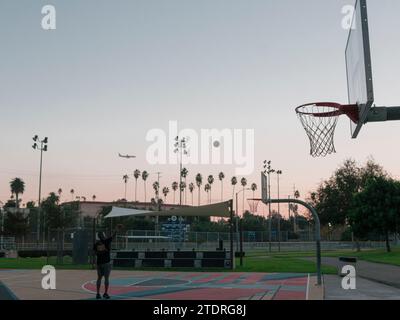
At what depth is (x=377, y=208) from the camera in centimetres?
5050

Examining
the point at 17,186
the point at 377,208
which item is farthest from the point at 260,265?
the point at 17,186

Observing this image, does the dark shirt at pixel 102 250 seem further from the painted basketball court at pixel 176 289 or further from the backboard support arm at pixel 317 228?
the backboard support arm at pixel 317 228

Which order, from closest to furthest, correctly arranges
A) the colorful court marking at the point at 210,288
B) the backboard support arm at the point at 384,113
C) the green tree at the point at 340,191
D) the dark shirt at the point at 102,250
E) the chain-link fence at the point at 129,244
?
the backboard support arm at the point at 384,113 < the dark shirt at the point at 102,250 < the colorful court marking at the point at 210,288 < the chain-link fence at the point at 129,244 < the green tree at the point at 340,191

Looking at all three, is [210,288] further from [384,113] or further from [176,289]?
[384,113]

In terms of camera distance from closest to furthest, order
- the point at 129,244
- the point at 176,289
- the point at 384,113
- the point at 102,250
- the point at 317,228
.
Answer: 1. the point at 384,113
2. the point at 102,250
3. the point at 176,289
4. the point at 317,228
5. the point at 129,244

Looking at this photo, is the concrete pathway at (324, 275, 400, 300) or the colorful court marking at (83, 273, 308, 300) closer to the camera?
the concrete pathway at (324, 275, 400, 300)

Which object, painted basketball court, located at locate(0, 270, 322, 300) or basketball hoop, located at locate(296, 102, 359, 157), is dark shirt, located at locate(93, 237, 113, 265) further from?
basketball hoop, located at locate(296, 102, 359, 157)

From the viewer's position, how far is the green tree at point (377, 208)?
50.3m

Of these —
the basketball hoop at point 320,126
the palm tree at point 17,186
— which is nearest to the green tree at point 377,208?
the basketball hoop at point 320,126

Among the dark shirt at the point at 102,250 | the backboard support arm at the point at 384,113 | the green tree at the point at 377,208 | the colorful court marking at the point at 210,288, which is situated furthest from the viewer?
the green tree at the point at 377,208

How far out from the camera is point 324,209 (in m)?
64.4

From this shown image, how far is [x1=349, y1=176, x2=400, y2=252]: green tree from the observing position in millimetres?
50344

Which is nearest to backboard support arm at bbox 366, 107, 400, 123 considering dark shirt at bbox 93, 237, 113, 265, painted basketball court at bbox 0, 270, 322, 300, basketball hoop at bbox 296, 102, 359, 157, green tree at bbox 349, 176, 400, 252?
basketball hoop at bbox 296, 102, 359, 157
